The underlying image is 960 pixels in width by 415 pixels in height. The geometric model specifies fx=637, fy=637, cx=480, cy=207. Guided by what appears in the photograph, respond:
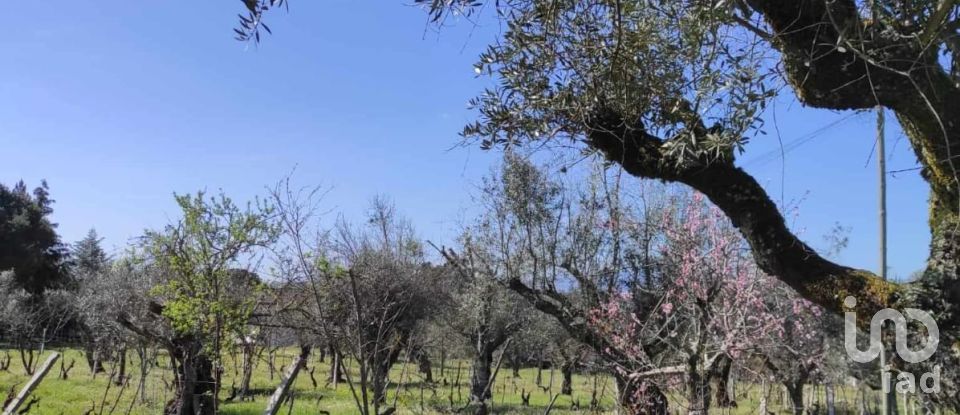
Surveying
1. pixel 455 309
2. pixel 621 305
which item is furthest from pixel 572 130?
pixel 455 309

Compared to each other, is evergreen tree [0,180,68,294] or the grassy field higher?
evergreen tree [0,180,68,294]

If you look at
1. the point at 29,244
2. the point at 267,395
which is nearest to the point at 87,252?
the point at 29,244

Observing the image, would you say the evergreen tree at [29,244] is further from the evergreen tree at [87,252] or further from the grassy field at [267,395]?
the grassy field at [267,395]

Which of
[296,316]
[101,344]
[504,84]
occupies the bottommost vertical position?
[101,344]

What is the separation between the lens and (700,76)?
118 inches

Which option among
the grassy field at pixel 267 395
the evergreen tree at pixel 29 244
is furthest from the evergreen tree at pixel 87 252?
the grassy field at pixel 267 395

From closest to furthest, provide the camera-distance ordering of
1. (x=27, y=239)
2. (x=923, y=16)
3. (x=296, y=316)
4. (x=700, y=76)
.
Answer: (x=923, y=16) → (x=700, y=76) → (x=296, y=316) → (x=27, y=239)

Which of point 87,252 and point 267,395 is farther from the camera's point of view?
point 87,252

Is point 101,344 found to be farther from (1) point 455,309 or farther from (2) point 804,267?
(2) point 804,267

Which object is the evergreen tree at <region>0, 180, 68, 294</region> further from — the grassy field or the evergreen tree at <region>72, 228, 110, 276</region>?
the grassy field

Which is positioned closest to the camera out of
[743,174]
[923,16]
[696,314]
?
[923,16]

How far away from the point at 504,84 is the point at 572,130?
51cm

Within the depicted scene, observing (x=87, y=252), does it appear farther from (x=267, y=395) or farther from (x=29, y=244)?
(x=267, y=395)

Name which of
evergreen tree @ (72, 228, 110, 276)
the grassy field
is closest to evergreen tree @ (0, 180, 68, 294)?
evergreen tree @ (72, 228, 110, 276)
